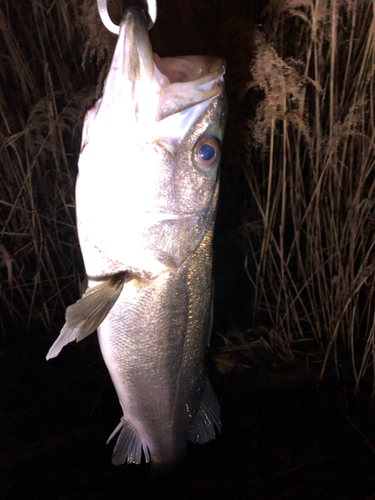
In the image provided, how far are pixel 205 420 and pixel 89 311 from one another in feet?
2.64

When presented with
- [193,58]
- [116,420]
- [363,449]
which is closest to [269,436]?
[363,449]

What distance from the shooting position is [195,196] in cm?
92

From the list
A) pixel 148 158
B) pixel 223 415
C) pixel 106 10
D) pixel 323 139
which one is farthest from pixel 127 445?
pixel 323 139

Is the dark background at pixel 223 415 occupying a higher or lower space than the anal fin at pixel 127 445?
lower

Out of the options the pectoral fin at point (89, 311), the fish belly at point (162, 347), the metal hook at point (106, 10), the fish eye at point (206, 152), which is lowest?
the fish belly at point (162, 347)

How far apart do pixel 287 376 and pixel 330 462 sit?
510 mm

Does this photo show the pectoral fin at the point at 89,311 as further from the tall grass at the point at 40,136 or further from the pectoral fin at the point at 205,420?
the tall grass at the point at 40,136

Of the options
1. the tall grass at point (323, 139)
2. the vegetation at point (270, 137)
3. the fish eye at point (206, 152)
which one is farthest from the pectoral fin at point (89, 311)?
the tall grass at point (323, 139)

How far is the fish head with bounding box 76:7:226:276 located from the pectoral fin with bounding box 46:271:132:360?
0.06 meters

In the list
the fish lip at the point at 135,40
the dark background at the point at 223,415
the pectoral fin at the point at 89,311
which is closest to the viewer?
the fish lip at the point at 135,40

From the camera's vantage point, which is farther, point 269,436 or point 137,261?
point 269,436

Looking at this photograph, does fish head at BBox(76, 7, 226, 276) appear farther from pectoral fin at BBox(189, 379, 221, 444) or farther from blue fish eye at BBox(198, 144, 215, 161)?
pectoral fin at BBox(189, 379, 221, 444)

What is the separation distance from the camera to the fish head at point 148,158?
2.51ft

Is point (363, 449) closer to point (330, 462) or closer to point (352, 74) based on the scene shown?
point (330, 462)
